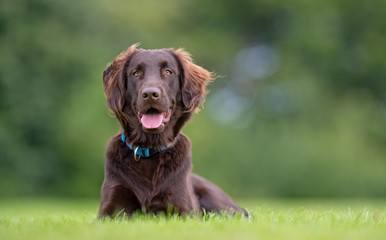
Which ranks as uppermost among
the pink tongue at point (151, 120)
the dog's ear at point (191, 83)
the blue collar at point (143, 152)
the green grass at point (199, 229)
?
the dog's ear at point (191, 83)

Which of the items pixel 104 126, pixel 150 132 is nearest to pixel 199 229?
pixel 150 132

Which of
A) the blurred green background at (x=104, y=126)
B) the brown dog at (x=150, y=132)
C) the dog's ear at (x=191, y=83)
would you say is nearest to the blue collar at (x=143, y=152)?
the brown dog at (x=150, y=132)

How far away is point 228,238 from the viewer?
12.4ft

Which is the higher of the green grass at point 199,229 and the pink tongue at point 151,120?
the pink tongue at point 151,120

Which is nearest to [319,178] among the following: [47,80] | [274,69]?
[274,69]

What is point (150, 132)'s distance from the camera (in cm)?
523

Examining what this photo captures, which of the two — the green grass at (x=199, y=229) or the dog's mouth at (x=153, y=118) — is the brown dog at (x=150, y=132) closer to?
the dog's mouth at (x=153, y=118)

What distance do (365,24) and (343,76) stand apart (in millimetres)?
2857

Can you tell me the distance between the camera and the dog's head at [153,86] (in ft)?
17.2

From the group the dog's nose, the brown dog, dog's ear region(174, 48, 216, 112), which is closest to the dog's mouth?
the brown dog

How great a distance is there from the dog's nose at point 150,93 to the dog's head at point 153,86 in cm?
4

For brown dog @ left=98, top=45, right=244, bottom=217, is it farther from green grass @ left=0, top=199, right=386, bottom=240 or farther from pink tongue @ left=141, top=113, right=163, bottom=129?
green grass @ left=0, top=199, right=386, bottom=240

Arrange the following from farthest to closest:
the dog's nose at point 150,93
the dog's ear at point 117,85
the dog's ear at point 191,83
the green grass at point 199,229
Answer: the dog's ear at point 191,83 → the dog's ear at point 117,85 → the dog's nose at point 150,93 → the green grass at point 199,229

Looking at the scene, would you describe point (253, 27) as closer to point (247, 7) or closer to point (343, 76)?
point (247, 7)
